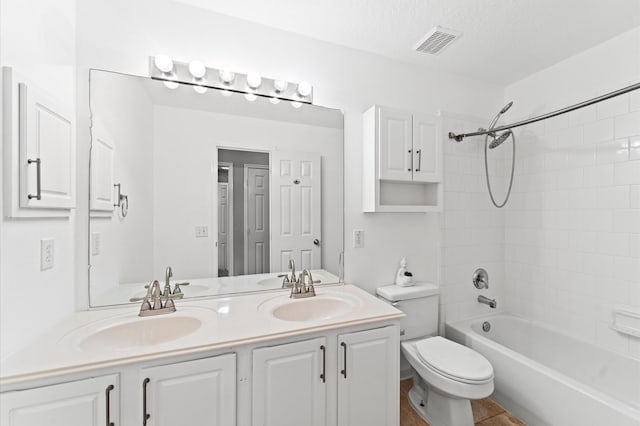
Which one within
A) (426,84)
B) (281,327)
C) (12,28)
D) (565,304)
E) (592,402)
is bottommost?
(592,402)

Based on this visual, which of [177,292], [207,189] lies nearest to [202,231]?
[207,189]

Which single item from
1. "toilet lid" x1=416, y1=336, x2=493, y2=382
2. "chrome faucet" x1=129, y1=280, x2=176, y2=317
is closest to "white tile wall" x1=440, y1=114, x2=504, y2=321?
"toilet lid" x1=416, y1=336, x2=493, y2=382

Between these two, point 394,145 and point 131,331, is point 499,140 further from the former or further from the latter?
point 131,331

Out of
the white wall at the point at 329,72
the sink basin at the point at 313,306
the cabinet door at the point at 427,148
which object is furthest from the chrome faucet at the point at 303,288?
the cabinet door at the point at 427,148

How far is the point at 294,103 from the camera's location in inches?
71.8

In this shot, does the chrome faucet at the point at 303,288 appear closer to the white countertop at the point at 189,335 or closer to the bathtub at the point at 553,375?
the white countertop at the point at 189,335

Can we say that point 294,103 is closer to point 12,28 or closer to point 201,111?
point 201,111

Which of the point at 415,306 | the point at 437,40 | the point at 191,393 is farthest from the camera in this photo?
the point at 415,306

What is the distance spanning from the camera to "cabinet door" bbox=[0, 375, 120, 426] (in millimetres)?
896

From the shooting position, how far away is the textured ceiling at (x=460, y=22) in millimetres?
1570

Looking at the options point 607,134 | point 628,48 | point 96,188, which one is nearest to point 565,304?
point 607,134

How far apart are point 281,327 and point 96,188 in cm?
114

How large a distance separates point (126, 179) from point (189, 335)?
875mm

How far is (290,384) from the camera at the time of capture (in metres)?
1.24
